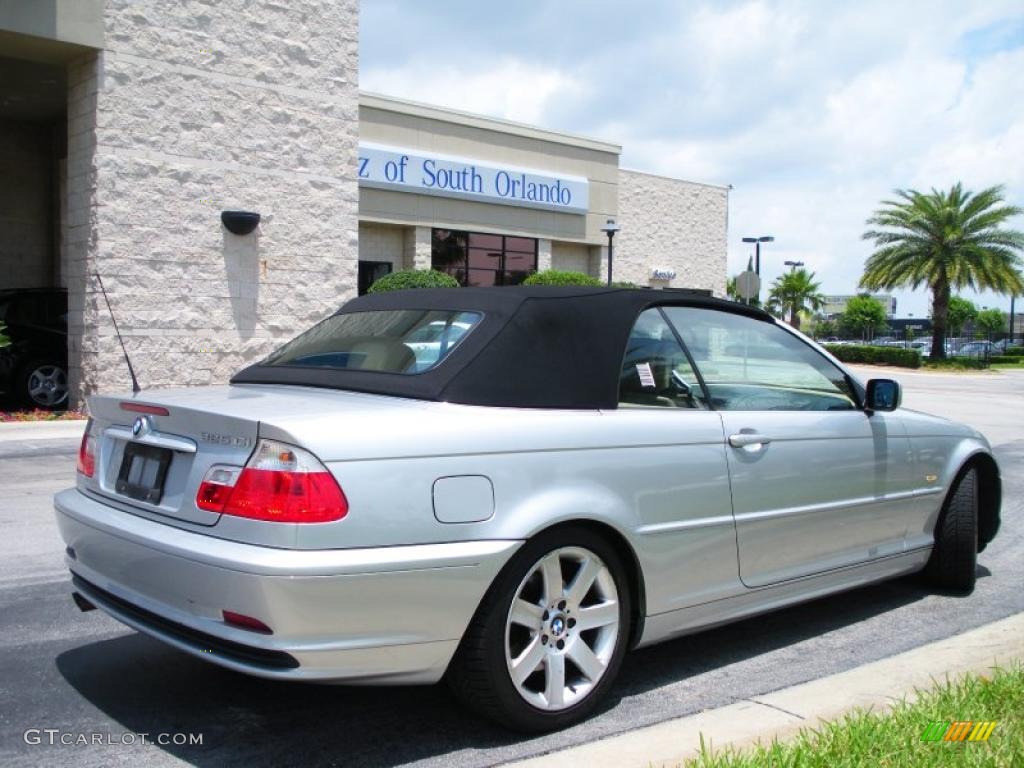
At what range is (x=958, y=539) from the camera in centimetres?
539

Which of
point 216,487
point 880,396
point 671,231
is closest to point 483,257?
point 671,231

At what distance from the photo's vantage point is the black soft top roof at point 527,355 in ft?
11.8

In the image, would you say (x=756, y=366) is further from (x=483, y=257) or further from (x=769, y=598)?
(x=483, y=257)

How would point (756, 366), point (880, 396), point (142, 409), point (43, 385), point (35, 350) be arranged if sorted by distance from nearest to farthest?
point (142, 409)
point (756, 366)
point (880, 396)
point (43, 385)
point (35, 350)

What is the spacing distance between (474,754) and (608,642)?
647mm

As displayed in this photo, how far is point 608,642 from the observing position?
3.68 metres

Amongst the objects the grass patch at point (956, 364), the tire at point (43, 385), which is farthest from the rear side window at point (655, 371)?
the grass patch at point (956, 364)

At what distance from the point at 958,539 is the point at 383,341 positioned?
3.37 meters

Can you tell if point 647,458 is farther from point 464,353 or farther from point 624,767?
point 624,767

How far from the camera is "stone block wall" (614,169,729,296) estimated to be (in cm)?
3294

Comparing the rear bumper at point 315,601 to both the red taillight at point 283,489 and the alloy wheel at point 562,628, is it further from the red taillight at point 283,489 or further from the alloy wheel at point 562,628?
the alloy wheel at point 562,628

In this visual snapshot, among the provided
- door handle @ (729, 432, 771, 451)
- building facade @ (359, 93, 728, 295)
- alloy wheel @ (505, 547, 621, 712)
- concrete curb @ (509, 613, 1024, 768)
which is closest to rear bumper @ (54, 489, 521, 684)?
alloy wheel @ (505, 547, 621, 712)

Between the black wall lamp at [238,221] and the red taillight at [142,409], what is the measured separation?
38.5 ft

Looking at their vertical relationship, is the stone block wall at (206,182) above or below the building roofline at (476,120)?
below
